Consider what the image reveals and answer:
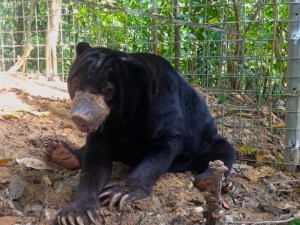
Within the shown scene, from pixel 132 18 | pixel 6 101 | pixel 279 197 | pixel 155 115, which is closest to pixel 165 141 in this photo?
pixel 155 115

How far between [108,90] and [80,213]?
827 millimetres

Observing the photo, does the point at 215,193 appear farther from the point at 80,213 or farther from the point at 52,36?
the point at 52,36

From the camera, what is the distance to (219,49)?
4469mm

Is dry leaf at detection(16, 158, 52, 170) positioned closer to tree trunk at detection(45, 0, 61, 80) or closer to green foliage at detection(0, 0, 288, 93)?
green foliage at detection(0, 0, 288, 93)

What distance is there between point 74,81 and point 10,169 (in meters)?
0.81

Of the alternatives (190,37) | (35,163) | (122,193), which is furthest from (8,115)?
(190,37)

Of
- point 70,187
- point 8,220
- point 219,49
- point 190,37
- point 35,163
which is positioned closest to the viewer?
point 8,220

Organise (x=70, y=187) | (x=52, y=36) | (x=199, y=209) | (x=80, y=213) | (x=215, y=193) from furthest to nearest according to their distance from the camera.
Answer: (x=52, y=36)
(x=70, y=187)
(x=199, y=209)
(x=80, y=213)
(x=215, y=193)

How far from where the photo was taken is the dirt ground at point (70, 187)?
223 cm

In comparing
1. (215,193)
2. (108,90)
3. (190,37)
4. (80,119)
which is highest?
(190,37)

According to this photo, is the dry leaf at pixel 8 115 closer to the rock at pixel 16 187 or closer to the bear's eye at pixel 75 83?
the rock at pixel 16 187

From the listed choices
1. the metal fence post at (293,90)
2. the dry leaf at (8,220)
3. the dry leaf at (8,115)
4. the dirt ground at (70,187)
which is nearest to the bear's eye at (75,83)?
the dirt ground at (70,187)

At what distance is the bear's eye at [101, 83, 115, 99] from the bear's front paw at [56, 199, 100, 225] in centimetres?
70

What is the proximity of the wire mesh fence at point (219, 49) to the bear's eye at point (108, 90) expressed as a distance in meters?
1.18
